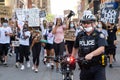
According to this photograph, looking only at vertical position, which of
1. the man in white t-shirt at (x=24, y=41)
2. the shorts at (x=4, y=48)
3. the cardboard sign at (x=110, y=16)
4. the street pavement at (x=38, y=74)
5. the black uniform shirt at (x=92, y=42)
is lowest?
the street pavement at (x=38, y=74)

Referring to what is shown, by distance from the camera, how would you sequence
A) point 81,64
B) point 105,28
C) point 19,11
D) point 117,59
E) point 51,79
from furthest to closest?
point 19,11 → point 117,59 → point 105,28 → point 51,79 → point 81,64

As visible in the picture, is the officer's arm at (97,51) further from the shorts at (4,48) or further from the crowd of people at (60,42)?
the shorts at (4,48)

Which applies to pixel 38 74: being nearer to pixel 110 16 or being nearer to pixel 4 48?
pixel 4 48

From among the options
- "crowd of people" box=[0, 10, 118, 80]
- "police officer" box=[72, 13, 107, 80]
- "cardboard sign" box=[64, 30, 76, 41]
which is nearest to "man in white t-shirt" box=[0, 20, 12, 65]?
"crowd of people" box=[0, 10, 118, 80]

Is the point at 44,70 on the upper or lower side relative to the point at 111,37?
lower

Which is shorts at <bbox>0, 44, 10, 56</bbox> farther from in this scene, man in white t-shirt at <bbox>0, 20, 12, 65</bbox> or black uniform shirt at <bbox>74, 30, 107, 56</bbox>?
black uniform shirt at <bbox>74, 30, 107, 56</bbox>

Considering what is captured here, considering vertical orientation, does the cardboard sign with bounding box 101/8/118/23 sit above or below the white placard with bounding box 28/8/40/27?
above

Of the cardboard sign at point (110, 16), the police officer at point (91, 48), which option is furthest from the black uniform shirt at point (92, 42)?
the cardboard sign at point (110, 16)

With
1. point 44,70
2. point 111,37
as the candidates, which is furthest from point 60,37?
point 111,37

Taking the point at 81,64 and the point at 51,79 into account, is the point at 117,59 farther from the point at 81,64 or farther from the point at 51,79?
the point at 81,64

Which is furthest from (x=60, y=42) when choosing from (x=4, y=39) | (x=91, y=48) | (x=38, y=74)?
(x=91, y=48)

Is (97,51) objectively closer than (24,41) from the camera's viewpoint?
Yes

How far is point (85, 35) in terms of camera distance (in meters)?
7.31

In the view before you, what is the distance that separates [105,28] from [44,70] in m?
2.78
